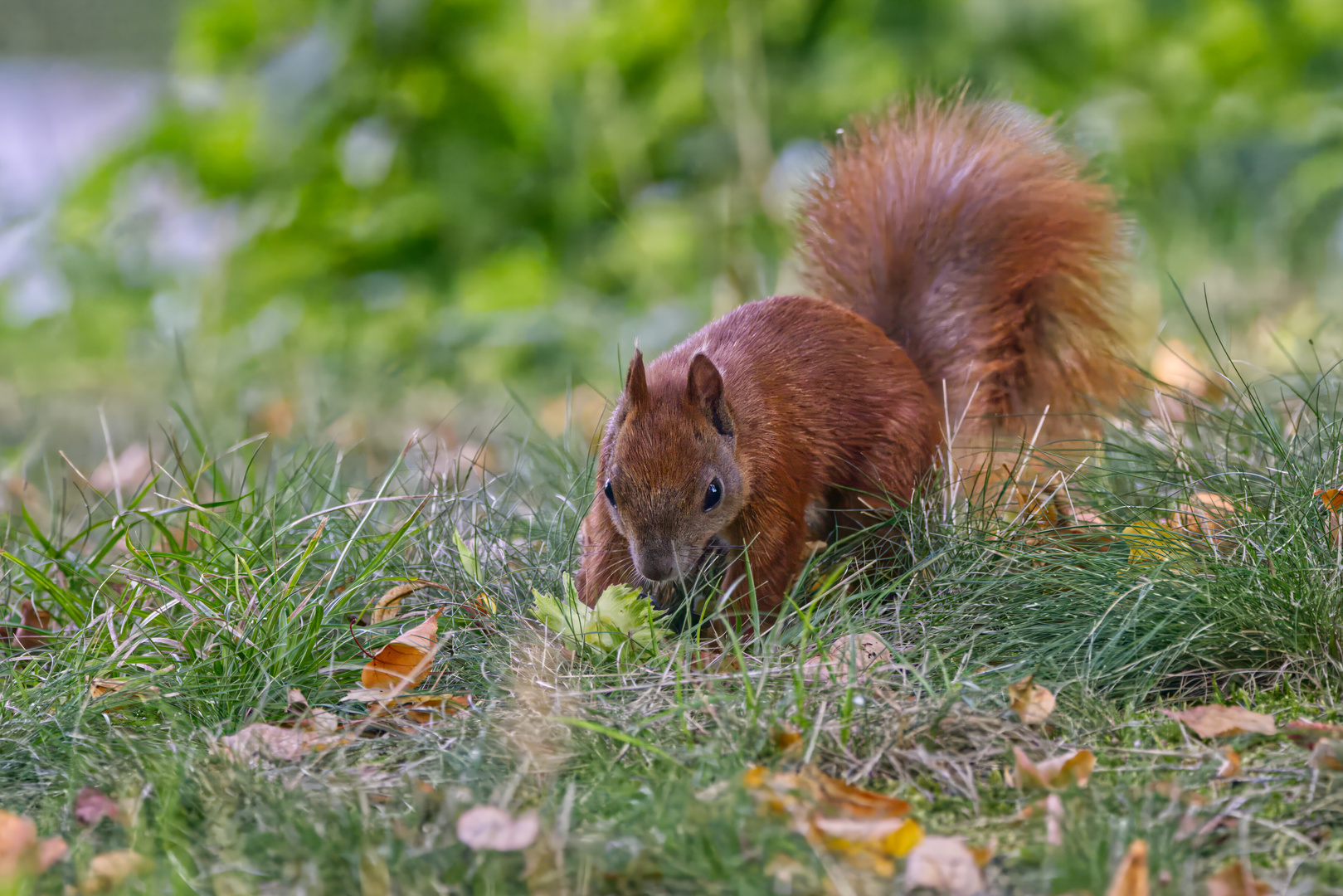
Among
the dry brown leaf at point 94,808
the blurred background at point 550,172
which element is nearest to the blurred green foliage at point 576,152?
the blurred background at point 550,172

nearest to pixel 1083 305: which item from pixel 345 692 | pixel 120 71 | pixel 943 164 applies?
pixel 943 164

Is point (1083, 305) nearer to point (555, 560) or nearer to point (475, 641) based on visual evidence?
point (555, 560)

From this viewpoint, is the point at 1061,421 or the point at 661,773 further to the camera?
the point at 1061,421

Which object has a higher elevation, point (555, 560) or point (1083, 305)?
point (1083, 305)

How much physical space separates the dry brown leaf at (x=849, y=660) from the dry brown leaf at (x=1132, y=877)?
49 centimetres

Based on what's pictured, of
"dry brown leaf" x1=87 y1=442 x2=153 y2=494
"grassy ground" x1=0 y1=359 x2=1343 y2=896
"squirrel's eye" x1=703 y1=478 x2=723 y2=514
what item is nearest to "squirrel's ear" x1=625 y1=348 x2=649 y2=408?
"squirrel's eye" x1=703 y1=478 x2=723 y2=514

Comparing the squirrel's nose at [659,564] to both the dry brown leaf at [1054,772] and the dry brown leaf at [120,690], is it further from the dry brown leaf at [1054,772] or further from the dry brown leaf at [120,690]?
the dry brown leaf at [120,690]

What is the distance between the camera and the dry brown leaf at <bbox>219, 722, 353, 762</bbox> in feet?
5.52

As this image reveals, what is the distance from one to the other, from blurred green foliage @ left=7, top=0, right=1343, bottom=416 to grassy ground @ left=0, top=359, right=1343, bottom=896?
8.37 ft

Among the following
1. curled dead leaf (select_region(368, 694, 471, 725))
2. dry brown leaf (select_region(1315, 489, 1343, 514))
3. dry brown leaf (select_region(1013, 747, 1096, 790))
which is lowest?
dry brown leaf (select_region(1013, 747, 1096, 790))

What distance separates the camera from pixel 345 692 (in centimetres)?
194

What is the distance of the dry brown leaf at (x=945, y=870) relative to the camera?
51.7 inches

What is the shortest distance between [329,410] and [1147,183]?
13.1ft

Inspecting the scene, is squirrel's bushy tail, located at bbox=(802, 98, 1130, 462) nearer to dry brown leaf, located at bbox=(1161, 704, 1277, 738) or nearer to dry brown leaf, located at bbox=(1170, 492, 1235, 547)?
dry brown leaf, located at bbox=(1170, 492, 1235, 547)
